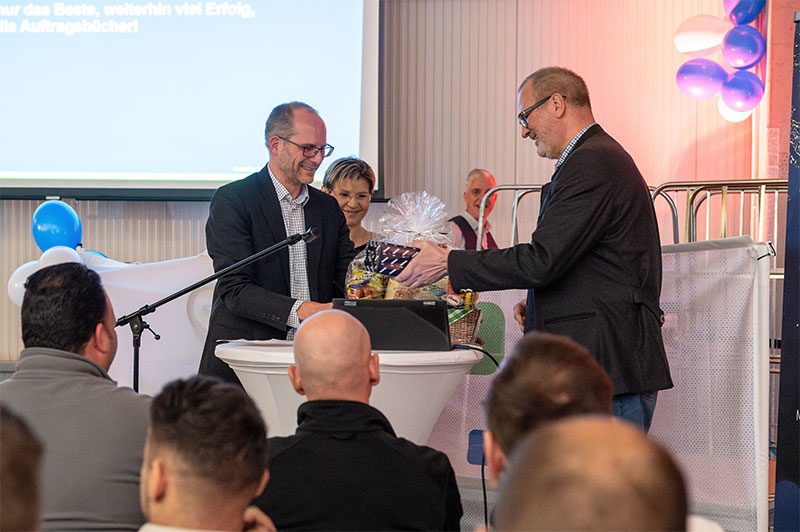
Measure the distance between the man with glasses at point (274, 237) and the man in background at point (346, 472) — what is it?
2.94ft

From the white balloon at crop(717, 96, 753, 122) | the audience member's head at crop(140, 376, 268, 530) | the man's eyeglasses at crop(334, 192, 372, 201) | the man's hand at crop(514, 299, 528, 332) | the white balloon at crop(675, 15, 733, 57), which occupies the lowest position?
the audience member's head at crop(140, 376, 268, 530)

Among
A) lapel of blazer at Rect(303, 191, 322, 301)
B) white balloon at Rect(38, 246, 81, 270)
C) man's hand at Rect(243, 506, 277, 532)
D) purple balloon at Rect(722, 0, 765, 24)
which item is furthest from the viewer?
purple balloon at Rect(722, 0, 765, 24)

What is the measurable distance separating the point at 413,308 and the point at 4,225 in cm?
477

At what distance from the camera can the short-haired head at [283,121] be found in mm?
2783

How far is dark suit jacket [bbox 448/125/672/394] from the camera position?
232cm

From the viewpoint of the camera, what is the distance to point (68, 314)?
1733mm

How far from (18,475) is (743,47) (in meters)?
5.32

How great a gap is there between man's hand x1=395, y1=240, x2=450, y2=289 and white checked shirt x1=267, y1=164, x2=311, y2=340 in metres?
0.44

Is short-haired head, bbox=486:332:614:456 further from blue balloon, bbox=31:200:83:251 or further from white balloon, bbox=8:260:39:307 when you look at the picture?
blue balloon, bbox=31:200:83:251

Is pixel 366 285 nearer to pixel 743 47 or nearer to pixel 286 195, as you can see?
pixel 286 195

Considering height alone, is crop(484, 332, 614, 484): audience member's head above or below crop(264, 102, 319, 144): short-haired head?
below

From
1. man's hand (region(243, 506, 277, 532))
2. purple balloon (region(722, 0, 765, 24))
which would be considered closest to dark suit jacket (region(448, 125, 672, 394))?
man's hand (region(243, 506, 277, 532))

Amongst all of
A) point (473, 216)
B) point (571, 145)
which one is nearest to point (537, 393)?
point (571, 145)

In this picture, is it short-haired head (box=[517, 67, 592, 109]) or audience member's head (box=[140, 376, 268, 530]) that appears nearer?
audience member's head (box=[140, 376, 268, 530])
